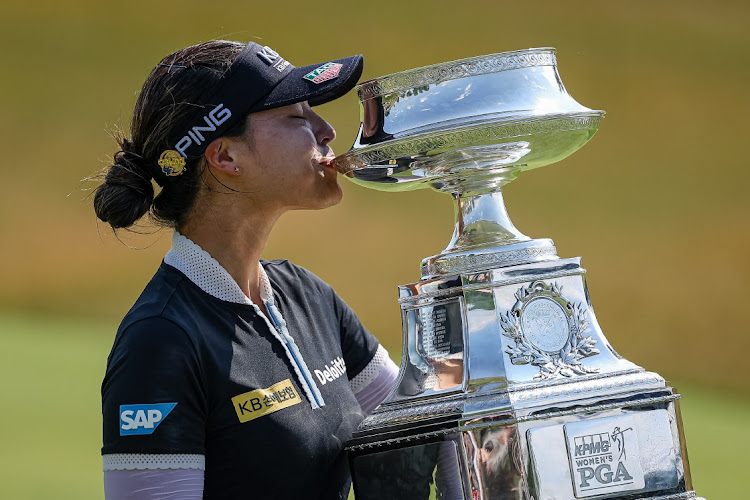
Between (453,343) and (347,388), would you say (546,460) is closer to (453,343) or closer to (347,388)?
(453,343)

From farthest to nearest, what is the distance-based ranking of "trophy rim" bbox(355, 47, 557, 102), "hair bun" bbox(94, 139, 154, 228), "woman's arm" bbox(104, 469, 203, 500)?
"hair bun" bbox(94, 139, 154, 228) → "trophy rim" bbox(355, 47, 557, 102) → "woman's arm" bbox(104, 469, 203, 500)

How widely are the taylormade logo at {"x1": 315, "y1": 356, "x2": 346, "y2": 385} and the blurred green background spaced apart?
3319 mm

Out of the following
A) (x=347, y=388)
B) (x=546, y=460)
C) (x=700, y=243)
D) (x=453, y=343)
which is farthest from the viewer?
(x=700, y=243)

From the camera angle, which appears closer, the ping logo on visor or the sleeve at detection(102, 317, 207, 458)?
the sleeve at detection(102, 317, 207, 458)

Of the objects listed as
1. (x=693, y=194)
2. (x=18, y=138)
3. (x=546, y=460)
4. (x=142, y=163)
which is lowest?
(x=546, y=460)

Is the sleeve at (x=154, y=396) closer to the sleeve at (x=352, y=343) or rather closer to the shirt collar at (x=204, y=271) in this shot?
the shirt collar at (x=204, y=271)

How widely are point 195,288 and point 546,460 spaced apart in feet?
1.89

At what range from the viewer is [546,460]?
142cm

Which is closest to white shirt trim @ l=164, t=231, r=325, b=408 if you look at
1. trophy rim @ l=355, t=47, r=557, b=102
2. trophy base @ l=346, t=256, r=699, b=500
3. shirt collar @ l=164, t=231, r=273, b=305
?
shirt collar @ l=164, t=231, r=273, b=305

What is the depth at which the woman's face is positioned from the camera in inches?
63.7

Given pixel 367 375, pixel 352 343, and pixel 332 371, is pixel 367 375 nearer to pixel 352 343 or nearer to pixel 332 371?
pixel 352 343

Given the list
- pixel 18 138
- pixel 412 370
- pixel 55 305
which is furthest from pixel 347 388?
pixel 18 138

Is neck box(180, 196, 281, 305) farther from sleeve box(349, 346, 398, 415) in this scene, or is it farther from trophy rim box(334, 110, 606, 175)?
sleeve box(349, 346, 398, 415)

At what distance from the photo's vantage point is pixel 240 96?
1595 mm
